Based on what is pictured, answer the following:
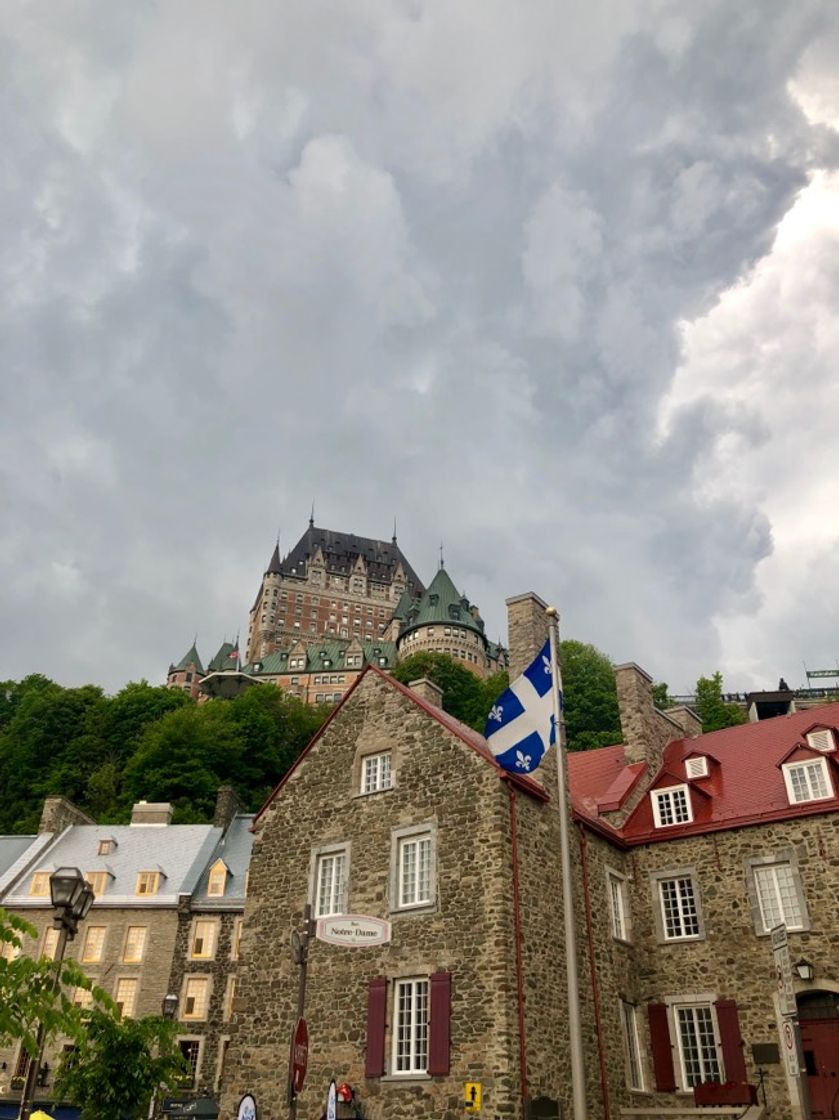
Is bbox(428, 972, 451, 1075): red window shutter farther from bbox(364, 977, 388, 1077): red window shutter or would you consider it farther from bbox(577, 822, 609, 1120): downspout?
bbox(577, 822, 609, 1120): downspout

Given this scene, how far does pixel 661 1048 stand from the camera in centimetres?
2184

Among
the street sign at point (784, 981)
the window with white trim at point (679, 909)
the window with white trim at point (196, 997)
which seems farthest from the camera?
the window with white trim at point (196, 997)

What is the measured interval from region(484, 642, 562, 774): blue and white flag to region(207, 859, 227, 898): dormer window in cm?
2409

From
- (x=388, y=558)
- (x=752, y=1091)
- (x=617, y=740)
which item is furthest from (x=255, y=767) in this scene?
(x=388, y=558)

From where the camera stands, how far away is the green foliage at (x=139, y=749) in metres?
63.7

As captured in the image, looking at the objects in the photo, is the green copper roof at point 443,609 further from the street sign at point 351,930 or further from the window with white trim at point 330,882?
the street sign at point 351,930

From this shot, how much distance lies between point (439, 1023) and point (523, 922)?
8.27 feet

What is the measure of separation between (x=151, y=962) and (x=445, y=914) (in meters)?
20.2

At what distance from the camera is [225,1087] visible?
21.3 meters

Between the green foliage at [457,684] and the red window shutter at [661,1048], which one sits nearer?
the red window shutter at [661,1048]

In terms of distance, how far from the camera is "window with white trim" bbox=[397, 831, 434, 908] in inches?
797

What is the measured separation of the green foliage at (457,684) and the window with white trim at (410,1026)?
201 feet

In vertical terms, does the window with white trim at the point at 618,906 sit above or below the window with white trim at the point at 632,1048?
above

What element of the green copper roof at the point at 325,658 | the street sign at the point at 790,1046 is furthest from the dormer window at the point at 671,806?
the green copper roof at the point at 325,658
